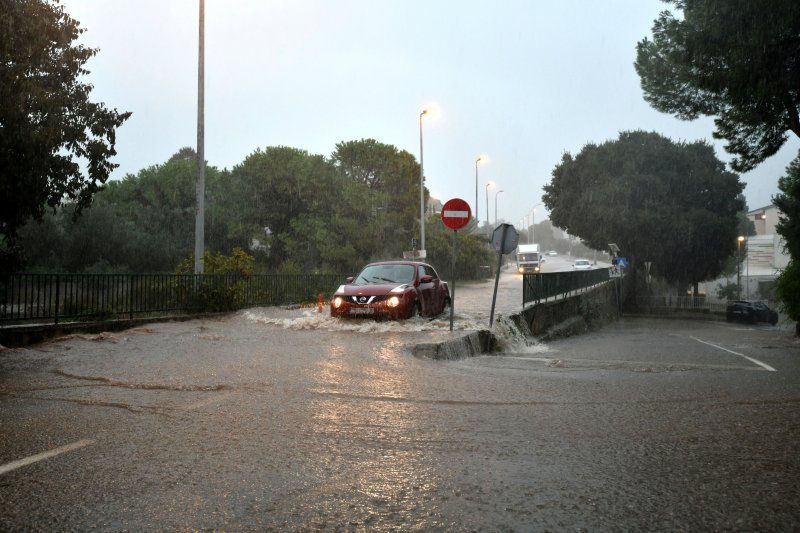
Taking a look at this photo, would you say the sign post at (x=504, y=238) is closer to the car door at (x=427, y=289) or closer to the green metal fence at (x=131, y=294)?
the car door at (x=427, y=289)

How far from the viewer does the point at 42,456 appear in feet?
15.7

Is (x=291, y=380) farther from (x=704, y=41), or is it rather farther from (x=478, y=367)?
(x=704, y=41)

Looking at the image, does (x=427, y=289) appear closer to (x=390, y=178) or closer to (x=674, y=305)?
(x=390, y=178)

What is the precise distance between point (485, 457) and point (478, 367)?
5.86 metres

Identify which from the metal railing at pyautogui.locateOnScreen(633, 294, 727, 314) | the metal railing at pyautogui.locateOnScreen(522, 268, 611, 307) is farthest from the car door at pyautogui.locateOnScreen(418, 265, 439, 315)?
the metal railing at pyautogui.locateOnScreen(633, 294, 727, 314)

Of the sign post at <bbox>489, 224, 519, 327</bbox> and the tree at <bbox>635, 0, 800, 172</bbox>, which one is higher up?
the tree at <bbox>635, 0, 800, 172</bbox>

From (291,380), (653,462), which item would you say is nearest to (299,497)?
(653,462)

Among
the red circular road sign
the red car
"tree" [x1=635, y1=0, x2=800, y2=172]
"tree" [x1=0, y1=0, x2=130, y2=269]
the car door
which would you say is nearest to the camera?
"tree" [x1=0, y1=0, x2=130, y2=269]

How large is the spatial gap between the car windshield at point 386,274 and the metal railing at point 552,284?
17.7ft

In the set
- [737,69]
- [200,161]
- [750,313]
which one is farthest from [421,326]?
[750,313]

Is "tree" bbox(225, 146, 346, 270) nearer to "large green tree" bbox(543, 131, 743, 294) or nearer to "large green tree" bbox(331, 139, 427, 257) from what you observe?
"large green tree" bbox(331, 139, 427, 257)

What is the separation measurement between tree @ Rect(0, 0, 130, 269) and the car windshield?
7.01 metres

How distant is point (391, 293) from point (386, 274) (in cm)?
165

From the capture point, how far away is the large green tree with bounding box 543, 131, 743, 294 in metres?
51.3
